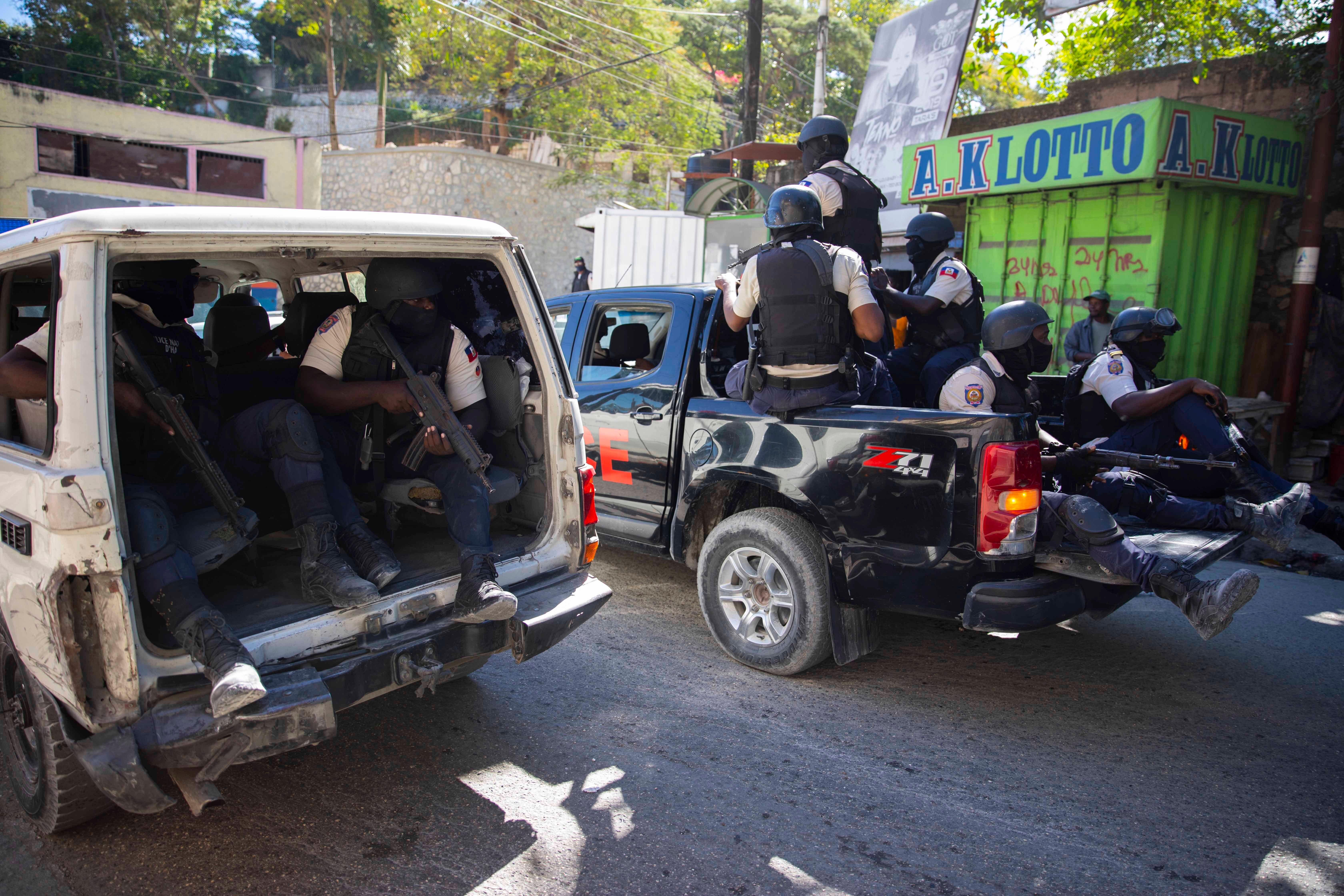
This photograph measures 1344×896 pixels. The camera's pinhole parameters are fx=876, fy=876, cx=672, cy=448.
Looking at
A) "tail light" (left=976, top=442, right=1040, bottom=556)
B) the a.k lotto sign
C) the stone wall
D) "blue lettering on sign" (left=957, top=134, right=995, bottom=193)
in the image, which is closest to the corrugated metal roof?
"tail light" (left=976, top=442, right=1040, bottom=556)

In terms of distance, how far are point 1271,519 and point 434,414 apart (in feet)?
12.1

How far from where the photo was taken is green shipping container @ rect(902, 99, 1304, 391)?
25.4 ft

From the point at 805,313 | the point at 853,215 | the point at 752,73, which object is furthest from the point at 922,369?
the point at 752,73

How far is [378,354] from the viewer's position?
11.5ft

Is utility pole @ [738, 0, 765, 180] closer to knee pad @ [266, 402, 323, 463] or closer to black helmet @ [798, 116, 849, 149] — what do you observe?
black helmet @ [798, 116, 849, 149]

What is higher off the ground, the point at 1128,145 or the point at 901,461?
the point at 1128,145

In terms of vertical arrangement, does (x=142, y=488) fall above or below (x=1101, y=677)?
above

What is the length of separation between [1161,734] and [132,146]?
88.2 feet

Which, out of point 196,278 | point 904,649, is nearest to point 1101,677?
point 904,649

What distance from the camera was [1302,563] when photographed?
588cm

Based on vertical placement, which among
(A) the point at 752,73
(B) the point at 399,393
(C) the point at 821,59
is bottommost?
(B) the point at 399,393

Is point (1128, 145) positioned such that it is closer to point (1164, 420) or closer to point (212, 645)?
point (1164, 420)

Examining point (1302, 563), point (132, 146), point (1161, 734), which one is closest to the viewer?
point (1161, 734)

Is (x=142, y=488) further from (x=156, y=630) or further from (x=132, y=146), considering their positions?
(x=132, y=146)
